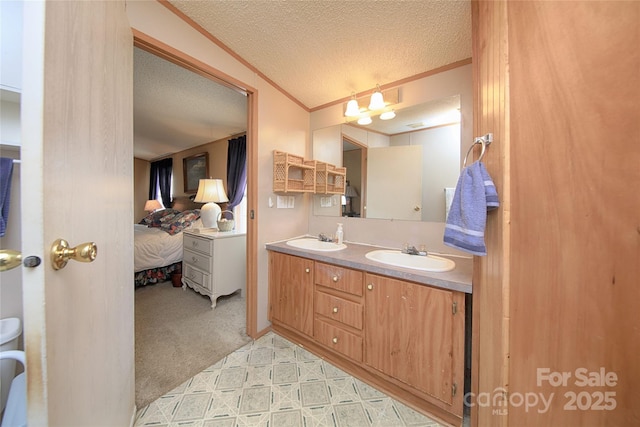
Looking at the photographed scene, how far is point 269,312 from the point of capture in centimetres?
196

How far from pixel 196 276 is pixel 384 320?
228 cm

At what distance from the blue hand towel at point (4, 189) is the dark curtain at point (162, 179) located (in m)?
Answer: 4.61

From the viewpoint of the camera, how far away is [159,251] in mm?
2855

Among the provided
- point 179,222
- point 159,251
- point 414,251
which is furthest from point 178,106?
point 414,251

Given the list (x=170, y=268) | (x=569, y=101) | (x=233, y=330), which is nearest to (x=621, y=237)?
(x=569, y=101)

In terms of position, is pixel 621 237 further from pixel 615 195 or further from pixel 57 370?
pixel 57 370

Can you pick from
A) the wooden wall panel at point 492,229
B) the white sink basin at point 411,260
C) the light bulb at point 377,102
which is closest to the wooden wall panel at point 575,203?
the wooden wall panel at point 492,229

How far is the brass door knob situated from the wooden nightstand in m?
1.96

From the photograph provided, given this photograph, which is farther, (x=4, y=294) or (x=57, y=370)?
(x=4, y=294)

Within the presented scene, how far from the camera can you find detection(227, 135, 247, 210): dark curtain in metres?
3.37

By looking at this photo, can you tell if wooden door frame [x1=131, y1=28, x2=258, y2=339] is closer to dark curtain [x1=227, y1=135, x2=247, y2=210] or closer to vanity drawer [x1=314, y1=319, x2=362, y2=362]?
vanity drawer [x1=314, y1=319, x2=362, y2=362]

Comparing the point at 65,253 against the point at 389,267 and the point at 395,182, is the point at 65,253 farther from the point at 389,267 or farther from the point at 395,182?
the point at 395,182

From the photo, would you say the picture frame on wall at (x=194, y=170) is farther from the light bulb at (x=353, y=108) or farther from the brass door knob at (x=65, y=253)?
the brass door knob at (x=65, y=253)

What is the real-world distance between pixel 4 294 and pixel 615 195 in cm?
215
